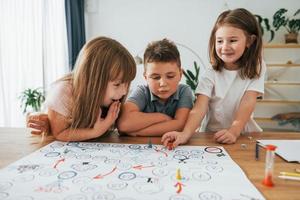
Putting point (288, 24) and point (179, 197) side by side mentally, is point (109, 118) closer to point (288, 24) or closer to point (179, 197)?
point (179, 197)

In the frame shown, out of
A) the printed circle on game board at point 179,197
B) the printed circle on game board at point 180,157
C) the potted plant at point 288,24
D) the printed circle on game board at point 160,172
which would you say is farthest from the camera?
the potted plant at point 288,24

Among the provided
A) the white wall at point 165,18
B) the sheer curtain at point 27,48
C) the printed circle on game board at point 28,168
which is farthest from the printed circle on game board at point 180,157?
the white wall at point 165,18

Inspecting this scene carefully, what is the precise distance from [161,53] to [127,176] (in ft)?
1.96

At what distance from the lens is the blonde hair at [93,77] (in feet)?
3.00

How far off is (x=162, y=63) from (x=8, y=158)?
2.00 feet

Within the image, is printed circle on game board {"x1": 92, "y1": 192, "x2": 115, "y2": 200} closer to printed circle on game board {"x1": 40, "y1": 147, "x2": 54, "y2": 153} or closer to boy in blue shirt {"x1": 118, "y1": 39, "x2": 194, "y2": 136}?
printed circle on game board {"x1": 40, "y1": 147, "x2": 54, "y2": 153}

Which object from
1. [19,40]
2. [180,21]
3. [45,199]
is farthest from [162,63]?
[180,21]

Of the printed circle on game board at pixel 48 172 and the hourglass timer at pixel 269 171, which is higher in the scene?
the hourglass timer at pixel 269 171

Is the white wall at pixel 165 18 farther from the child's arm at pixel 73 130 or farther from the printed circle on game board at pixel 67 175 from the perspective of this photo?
the printed circle on game board at pixel 67 175

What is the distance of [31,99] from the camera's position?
2674 mm

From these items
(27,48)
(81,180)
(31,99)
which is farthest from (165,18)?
(81,180)

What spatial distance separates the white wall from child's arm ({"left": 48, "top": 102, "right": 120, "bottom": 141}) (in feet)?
9.32

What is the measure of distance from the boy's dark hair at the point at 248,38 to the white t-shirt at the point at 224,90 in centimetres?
3

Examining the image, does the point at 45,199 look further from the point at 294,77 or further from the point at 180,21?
the point at 294,77
